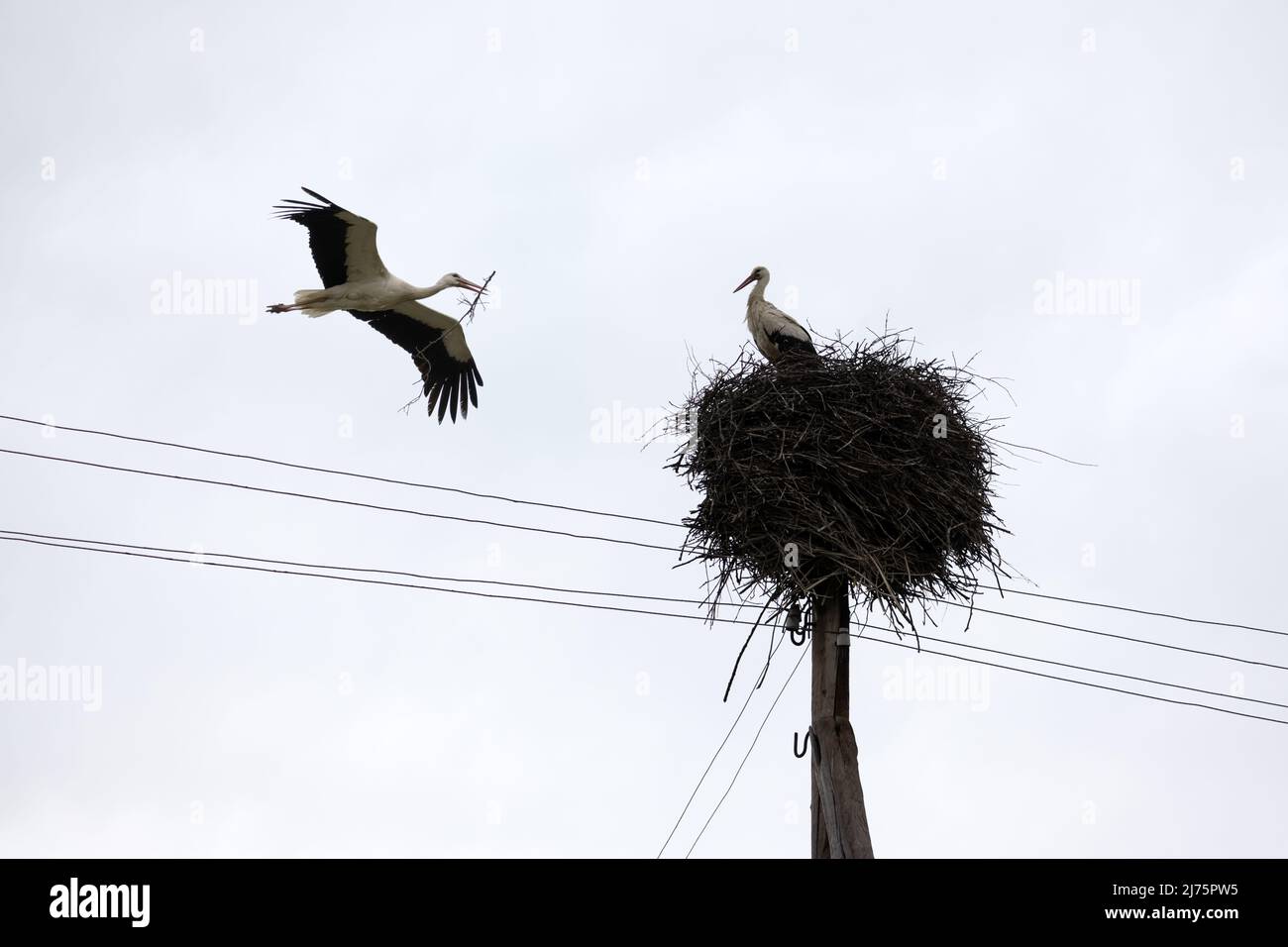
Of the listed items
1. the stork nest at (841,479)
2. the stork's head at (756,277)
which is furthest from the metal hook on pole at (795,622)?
the stork's head at (756,277)

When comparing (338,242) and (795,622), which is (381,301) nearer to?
(338,242)

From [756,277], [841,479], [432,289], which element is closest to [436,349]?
[432,289]

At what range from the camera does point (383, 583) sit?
25.4 feet

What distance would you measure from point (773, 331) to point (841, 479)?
7.06 feet

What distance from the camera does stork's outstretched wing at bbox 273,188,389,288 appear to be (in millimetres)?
9266

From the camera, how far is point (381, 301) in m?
9.88

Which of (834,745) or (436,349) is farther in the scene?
(436,349)

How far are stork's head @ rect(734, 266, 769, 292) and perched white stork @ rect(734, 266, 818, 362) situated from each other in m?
0.24

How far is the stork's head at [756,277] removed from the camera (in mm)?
9570

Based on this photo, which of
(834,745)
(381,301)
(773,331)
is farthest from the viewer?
(381,301)

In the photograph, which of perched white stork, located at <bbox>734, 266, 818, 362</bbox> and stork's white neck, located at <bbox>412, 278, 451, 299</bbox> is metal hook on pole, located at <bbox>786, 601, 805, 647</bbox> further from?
stork's white neck, located at <bbox>412, 278, 451, 299</bbox>

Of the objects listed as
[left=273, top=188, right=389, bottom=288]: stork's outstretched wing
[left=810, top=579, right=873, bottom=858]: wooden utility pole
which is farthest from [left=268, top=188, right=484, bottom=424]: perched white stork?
[left=810, top=579, right=873, bottom=858]: wooden utility pole

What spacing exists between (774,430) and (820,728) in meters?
1.53
